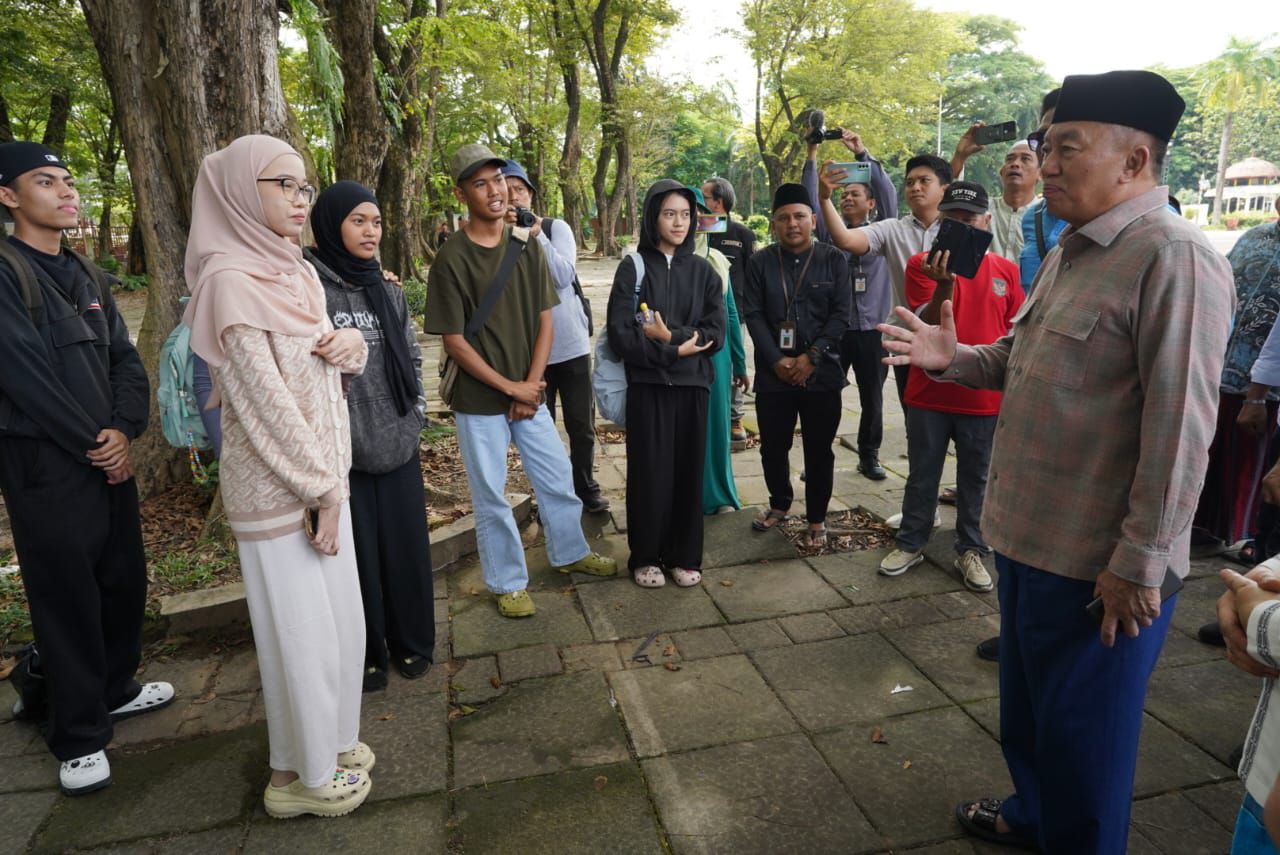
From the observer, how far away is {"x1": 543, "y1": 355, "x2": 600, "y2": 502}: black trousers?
4629 mm

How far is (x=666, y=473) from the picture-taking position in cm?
387

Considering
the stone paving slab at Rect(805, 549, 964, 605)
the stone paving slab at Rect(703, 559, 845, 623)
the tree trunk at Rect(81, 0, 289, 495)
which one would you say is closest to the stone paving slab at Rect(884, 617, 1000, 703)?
the stone paving slab at Rect(805, 549, 964, 605)

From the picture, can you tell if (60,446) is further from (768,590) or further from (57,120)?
(57,120)

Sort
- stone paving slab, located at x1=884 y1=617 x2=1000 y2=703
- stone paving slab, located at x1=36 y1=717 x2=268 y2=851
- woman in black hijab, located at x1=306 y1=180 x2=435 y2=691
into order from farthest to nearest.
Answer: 1. stone paving slab, located at x1=884 y1=617 x2=1000 y2=703
2. woman in black hijab, located at x1=306 y1=180 x2=435 y2=691
3. stone paving slab, located at x1=36 y1=717 x2=268 y2=851

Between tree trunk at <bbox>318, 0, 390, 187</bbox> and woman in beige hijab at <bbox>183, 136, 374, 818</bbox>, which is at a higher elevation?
tree trunk at <bbox>318, 0, 390, 187</bbox>

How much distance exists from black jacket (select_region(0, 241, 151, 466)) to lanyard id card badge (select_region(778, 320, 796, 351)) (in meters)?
2.92

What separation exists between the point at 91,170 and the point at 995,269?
28.9 m

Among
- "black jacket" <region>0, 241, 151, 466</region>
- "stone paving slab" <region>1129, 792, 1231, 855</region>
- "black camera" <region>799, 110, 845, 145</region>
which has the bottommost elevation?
"stone paving slab" <region>1129, 792, 1231, 855</region>

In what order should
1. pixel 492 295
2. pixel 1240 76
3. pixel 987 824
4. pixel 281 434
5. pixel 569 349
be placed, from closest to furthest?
pixel 281 434 → pixel 987 824 → pixel 492 295 → pixel 569 349 → pixel 1240 76

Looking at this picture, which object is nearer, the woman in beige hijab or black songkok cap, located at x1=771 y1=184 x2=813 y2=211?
the woman in beige hijab

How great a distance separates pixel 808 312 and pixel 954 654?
1902 millimetres

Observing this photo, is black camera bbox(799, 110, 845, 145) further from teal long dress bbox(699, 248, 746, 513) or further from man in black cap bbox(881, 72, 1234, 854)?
man in black cap bbox(881, 72, 1234, 854)

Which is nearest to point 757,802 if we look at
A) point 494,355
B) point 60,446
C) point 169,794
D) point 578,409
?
point 169,794

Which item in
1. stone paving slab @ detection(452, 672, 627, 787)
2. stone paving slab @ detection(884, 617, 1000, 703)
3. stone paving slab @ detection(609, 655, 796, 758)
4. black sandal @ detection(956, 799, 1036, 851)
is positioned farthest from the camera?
stone paving slab @ detection(884, 617, 1000, 703)
